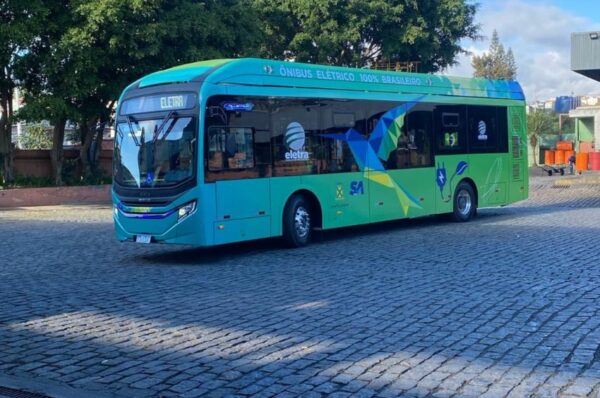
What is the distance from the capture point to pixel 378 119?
1591cm

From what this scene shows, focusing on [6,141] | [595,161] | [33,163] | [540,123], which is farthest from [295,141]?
[540,123]

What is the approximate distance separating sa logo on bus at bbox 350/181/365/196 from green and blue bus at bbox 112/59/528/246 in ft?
0.09

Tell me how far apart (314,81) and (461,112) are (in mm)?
5152

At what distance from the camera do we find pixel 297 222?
14.1m

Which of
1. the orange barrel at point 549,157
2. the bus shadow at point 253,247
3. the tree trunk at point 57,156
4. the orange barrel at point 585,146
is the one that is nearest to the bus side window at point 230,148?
the bus shadow at point 253,247

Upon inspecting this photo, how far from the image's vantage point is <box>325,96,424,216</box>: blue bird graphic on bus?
1537 cm

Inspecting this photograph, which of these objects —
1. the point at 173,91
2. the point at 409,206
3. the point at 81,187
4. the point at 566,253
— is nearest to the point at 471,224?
the point at 409,206

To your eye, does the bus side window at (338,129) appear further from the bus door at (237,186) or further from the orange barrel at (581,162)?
the orange barrel at (581,162)

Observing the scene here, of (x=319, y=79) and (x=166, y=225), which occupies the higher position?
(x=319, y=79)

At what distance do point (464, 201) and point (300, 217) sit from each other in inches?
240

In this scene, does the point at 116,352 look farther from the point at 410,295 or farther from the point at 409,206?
the point at 409,206

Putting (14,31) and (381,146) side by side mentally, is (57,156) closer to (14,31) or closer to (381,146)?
(14,31)

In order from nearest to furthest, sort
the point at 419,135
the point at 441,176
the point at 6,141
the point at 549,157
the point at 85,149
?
the point at 419,135
the point at 441,176
the point at 6,141
the point at 85,149
the point at 549,157

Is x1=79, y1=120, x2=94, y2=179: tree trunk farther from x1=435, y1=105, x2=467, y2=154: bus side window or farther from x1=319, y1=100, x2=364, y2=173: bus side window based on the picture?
x1=319, y1=100, x2=364, y2=173: bus side window
